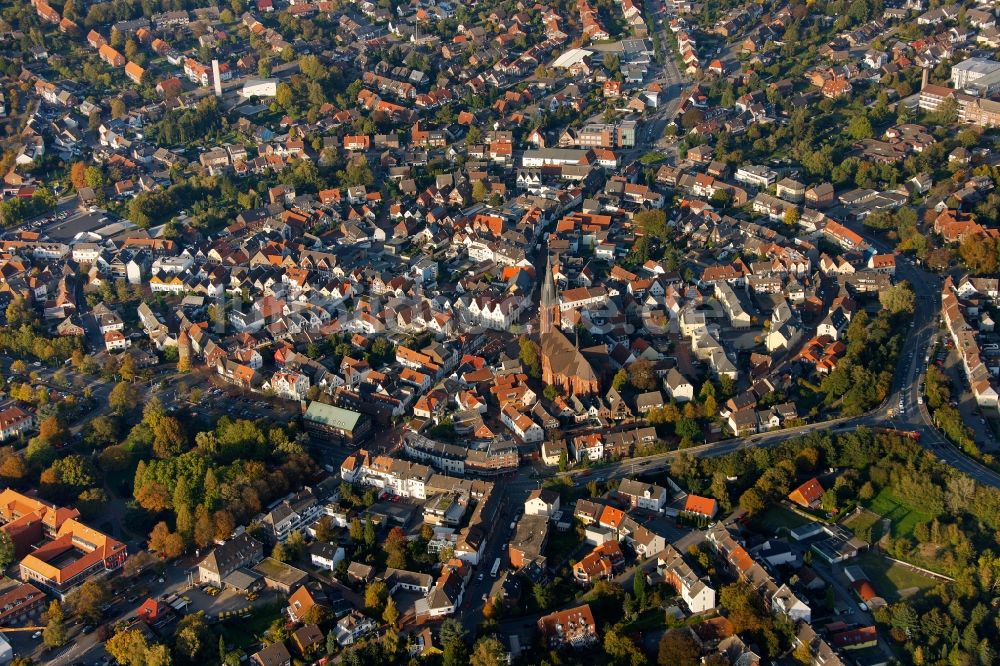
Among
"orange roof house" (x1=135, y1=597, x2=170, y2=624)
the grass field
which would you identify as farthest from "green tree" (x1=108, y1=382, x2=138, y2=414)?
the grass field

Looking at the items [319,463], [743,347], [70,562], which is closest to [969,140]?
[743,347]

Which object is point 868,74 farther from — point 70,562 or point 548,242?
point 70,562

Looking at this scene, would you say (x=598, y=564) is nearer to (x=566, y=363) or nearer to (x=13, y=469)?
(x=566, y=363)

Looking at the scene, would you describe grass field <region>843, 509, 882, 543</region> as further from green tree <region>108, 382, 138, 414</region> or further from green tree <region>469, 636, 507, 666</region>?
green tree <region>108, 382, 138, 414</region>

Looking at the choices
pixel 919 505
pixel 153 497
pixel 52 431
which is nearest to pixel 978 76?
pixel 919 505

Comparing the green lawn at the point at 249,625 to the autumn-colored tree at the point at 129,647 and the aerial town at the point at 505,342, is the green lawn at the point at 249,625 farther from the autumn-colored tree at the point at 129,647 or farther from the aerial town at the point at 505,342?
the autumn-colored tree at the point at 129,647

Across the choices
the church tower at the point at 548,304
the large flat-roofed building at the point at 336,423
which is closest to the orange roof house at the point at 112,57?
the church tower at the point at 548,304
